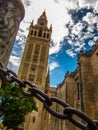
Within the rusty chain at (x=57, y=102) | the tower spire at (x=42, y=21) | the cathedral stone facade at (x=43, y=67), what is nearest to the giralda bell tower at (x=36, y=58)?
the cathedral stone facade at (x=43, y=67)

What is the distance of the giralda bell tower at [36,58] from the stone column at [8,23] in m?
31.9

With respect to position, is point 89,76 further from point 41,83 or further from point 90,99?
point 41,83

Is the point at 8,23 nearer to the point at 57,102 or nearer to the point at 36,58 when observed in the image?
the point at 57,102

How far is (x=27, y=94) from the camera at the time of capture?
5.00 ft

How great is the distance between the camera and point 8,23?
369 cm

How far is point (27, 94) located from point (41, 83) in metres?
38.3

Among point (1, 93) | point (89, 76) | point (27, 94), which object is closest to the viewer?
point (27, 94)

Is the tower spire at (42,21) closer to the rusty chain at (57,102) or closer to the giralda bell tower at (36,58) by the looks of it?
the giralda bell tower at (36,58)

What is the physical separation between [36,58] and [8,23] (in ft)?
131

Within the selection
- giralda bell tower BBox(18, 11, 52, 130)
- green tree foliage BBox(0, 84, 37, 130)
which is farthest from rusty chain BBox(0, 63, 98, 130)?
giralda bell tower BBox(18, 11, 52, 130)

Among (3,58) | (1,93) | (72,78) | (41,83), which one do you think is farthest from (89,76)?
(41,83)

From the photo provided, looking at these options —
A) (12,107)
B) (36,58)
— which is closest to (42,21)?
(36,58)

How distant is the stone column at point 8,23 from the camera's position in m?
3.58

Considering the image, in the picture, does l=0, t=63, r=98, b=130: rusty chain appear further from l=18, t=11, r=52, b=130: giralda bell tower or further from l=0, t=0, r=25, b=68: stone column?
l=18, t=11, r=52, b=130: giralda bell tower
